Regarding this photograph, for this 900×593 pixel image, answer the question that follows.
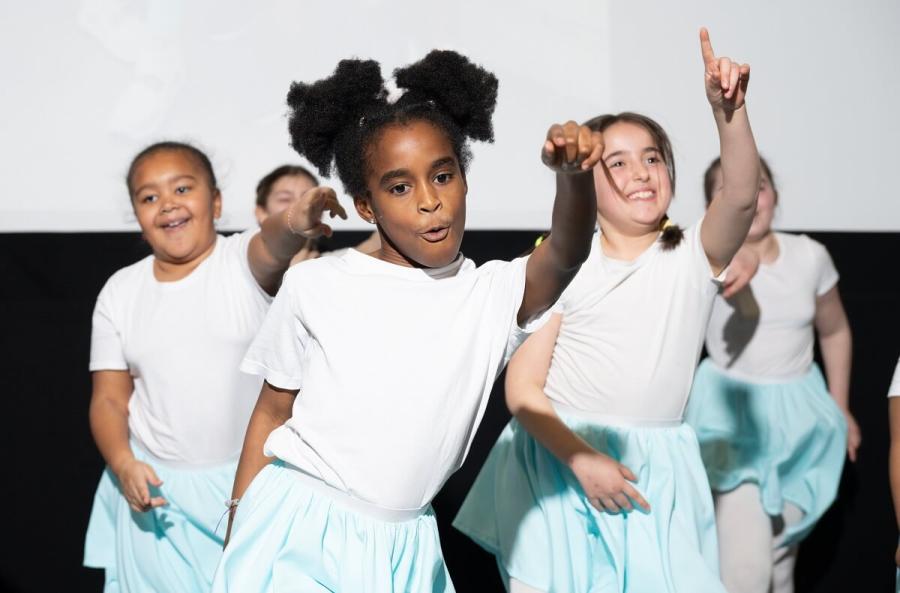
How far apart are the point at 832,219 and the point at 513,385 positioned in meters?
1.59

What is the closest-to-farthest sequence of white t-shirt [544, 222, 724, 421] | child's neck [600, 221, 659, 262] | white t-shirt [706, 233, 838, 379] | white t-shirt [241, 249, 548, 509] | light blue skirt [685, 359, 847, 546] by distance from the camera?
white t-shirt [241, 249, 548, 509]
white t-shirt [544, 222, 724, 421]
child's neck [600, 221, 659, 262]
light blue skirt [685, 359, 847, 546]
white t-shirt [706, 233, 838, 379]

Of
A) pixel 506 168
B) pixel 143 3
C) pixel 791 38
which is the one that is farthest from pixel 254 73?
pixel 791 38

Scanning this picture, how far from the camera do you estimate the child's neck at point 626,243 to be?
7.53 feet

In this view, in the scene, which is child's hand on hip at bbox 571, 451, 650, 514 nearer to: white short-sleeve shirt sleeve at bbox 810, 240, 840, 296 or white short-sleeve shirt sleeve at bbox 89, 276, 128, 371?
white short-sleeve shirt sleeve at bbox 89, 276, 128, 371

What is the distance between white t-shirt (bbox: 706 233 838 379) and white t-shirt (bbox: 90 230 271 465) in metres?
1.39

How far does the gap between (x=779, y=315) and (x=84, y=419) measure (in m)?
2.07

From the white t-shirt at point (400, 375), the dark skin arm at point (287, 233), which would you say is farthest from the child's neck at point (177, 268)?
the white t-shirt at point (400, 375)

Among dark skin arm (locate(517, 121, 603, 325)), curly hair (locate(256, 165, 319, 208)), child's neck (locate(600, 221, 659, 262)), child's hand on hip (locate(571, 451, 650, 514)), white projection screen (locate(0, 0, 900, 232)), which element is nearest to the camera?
dark skin arm (locate(517, 121, 603, 325))

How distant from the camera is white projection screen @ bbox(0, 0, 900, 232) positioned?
3277mm

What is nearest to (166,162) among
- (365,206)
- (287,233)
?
(287,233)

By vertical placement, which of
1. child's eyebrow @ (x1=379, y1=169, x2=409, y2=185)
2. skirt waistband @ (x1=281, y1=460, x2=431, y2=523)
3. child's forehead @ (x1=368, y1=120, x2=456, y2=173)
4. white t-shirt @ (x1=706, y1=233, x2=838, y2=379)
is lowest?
skirt waistband @ (x1=281, y1=460, x2=431, y2=523)

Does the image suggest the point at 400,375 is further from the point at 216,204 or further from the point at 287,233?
the point at 216,204

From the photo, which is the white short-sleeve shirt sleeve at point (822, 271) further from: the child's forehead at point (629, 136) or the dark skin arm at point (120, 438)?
the dark skin arm at point (120, 438)

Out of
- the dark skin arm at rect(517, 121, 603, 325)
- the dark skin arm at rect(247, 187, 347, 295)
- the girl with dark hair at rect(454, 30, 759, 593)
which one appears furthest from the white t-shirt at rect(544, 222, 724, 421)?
the dark skin arm at rect(517, 121, 603, 325)
